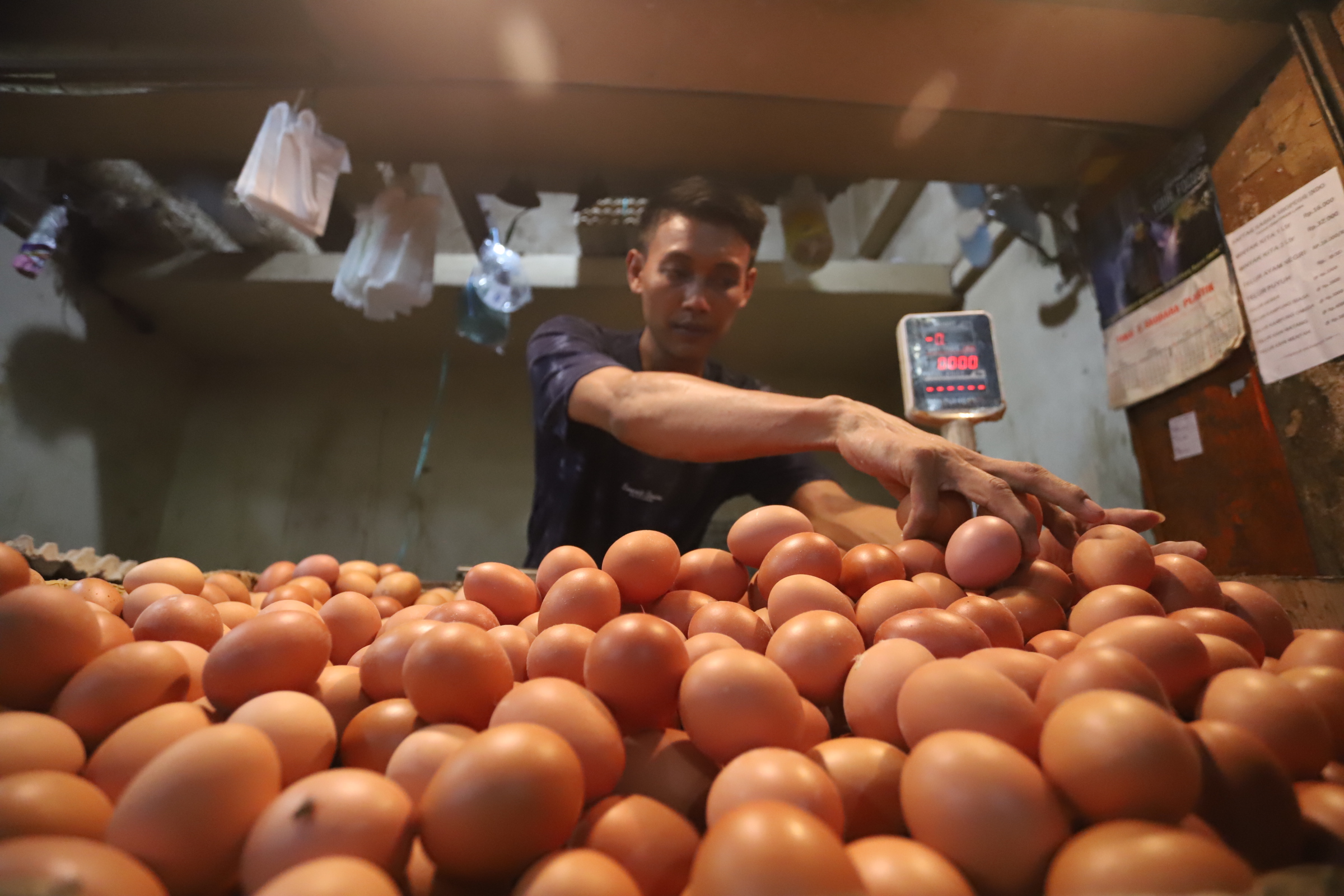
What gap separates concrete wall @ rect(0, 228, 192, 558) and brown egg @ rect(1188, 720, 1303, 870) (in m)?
3.89

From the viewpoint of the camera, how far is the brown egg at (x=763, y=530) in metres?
0.89

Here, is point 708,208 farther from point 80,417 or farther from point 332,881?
point 80,417

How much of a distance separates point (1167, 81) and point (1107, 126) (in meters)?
0.20

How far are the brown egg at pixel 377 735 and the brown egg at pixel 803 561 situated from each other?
44 centimetres

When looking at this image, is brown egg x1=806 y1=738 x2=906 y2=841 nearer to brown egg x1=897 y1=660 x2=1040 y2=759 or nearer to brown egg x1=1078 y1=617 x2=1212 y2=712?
brown egg x1=897 y1=660 x2=1040 y2=759

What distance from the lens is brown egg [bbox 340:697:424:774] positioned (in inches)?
21.5

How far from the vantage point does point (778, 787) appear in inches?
17.2

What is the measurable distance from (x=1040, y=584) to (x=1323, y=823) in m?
0.37

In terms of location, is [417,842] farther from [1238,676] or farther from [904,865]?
[1238,676]

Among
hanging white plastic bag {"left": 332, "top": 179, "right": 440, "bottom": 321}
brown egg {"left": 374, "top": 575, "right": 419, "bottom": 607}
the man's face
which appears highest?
hanging white plastic bag {"left": 332, "top": 179, "right": 440, "bottom": 321}

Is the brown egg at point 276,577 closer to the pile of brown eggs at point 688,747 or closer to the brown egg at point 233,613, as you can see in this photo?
the brown egg at point 233,613

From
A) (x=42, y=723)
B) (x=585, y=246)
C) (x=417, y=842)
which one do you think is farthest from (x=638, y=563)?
(x=585, y=246)

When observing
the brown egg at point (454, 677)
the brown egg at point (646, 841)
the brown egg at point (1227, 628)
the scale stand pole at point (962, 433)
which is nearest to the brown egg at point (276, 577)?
the brown egg at point (454, 677)

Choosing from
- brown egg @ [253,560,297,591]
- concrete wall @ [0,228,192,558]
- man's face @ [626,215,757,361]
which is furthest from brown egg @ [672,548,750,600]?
concrete wall @ [0,228,192,558]
